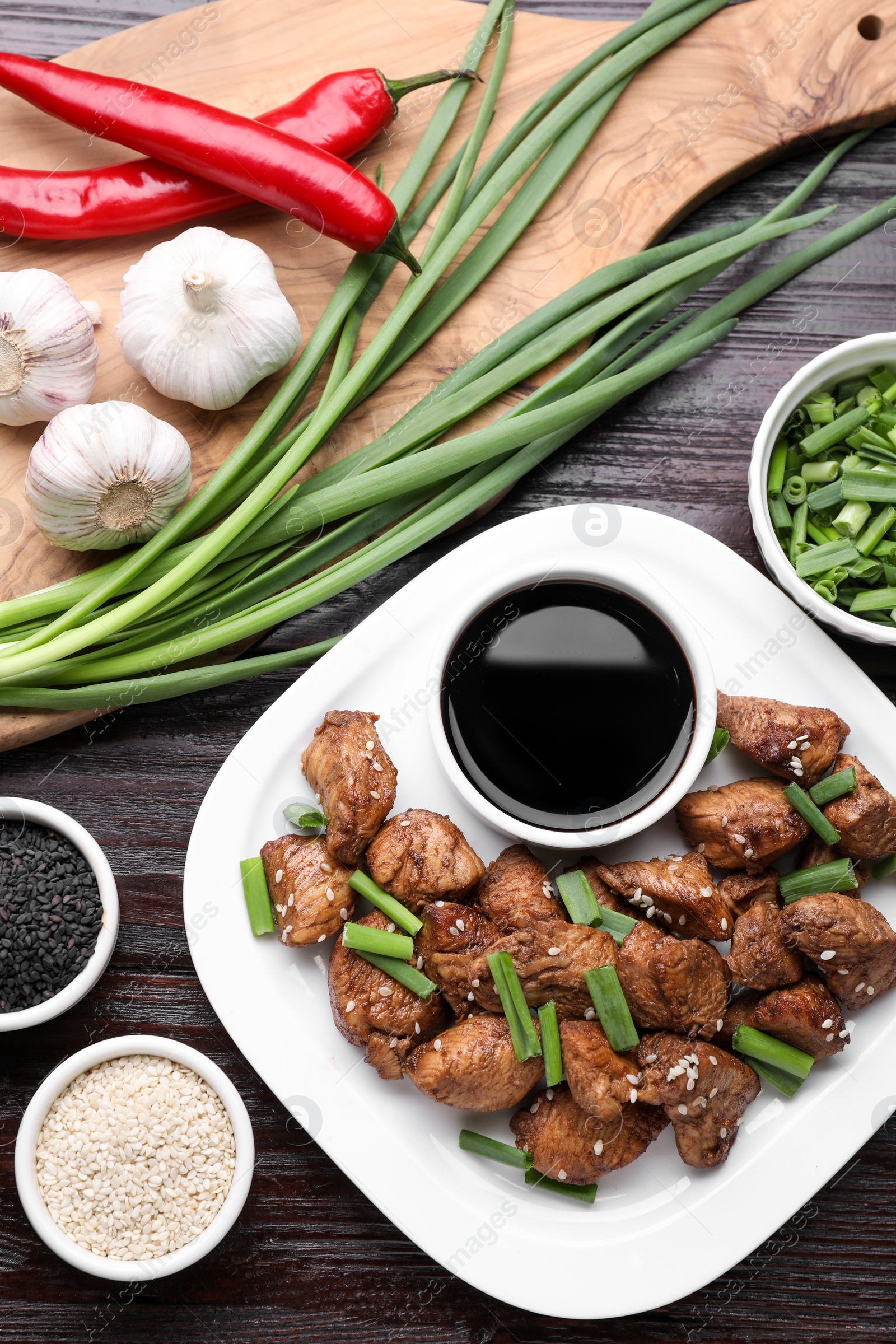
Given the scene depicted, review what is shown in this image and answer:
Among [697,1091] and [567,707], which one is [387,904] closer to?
[567,707]

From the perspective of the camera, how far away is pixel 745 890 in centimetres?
203

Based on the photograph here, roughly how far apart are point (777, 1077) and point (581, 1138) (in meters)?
0.46

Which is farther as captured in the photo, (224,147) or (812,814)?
(224,147)

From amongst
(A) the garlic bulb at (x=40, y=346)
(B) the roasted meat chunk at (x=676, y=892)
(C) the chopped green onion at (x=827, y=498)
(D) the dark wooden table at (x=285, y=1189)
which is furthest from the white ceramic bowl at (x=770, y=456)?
(A) the garlic bulb at (x=40, y=346)

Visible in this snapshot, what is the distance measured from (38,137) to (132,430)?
3.04 ft

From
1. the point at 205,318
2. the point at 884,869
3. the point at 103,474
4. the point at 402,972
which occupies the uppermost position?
the point at 205,318

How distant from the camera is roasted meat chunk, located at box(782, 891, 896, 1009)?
1.90 meters

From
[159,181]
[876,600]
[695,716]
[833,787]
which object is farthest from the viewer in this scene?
[159,181]

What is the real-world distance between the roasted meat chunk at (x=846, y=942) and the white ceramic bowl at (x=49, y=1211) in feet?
4.20

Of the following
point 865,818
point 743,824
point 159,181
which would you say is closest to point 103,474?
point 159,181

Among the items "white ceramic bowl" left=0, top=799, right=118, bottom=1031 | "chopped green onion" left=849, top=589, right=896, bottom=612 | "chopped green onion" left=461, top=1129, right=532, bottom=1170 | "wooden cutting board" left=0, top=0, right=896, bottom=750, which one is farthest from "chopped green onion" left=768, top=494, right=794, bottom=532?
"white ceramic bowl" left=0, top=799, right=118, bottom=1031

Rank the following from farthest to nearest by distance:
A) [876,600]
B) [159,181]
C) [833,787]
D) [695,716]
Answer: [159,181], [876,600], [833,787], [695,716]

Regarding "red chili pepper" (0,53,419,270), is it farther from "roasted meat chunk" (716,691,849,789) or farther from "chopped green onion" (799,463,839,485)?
"roasted meat chunk" (716,691,849,789)

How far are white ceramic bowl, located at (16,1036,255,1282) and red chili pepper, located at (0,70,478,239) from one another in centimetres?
192
